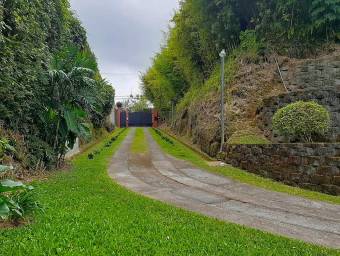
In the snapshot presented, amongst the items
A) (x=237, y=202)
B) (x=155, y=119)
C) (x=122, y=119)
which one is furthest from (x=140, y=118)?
(x=237, y=202)

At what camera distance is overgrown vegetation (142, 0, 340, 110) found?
13938 mm

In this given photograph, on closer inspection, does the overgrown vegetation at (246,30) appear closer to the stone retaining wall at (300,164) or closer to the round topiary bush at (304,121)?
the round topiary bush at (304,121)

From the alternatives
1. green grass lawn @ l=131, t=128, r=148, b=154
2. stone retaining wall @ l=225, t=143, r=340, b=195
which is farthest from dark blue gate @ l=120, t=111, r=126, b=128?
stone retaining wall @ l=225, t=143, r=340, b=195

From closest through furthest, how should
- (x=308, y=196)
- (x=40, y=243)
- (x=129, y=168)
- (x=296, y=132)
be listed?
1. (x=40, y=243)
2. (x=308, y=196)
3. (x=296, y=132)
4. (x=129, y=168)

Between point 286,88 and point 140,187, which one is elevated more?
point 286,88

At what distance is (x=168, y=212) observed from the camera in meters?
5.84

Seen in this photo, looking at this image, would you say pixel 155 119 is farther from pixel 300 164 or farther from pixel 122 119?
pixel 300 164

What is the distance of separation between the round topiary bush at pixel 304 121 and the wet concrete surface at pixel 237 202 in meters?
2.18

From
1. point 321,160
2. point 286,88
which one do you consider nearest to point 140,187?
point 321,160

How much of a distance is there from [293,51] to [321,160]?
24.6 feet

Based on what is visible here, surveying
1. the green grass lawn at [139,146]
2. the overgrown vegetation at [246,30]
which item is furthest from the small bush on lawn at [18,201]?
the overgrown vegetation at [246,30]

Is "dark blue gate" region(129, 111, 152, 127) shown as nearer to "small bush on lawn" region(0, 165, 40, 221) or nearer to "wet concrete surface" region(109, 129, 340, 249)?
"wet concrete surface" region(109, 129, 340, 249)

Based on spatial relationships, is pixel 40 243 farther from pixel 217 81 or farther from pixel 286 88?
pixel 217 81

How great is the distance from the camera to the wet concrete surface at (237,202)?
17.5ft
